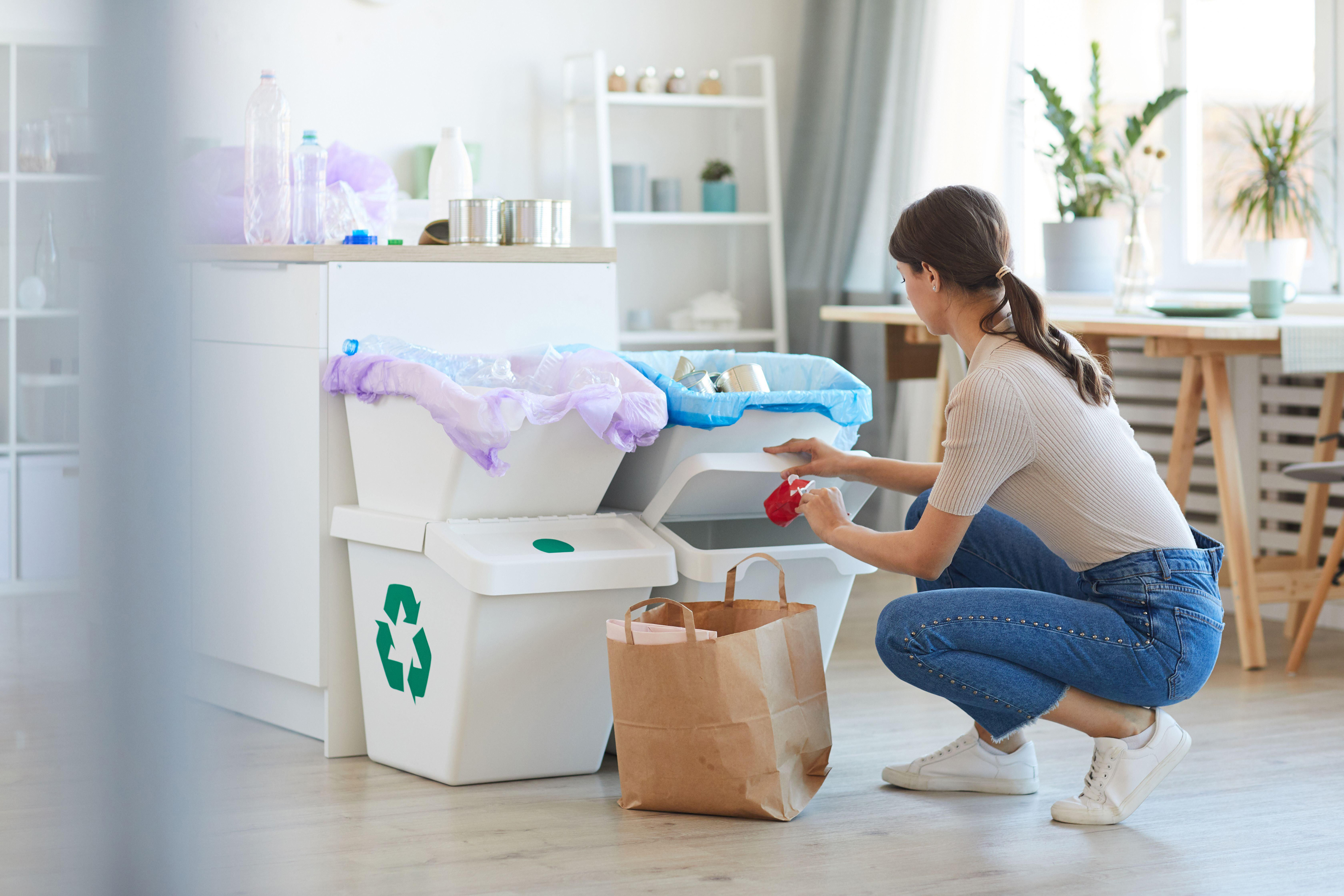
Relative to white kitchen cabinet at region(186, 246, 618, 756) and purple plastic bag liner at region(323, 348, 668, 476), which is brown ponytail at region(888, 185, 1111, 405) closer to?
purple plastic bag liner at region(323, 348, 668, 476)

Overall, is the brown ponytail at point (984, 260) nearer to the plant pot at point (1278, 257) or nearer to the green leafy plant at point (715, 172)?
the plant pot at point (1278, 257)

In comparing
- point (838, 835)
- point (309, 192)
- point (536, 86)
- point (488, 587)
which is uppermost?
point (536, 86)

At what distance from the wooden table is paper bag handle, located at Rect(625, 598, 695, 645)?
1.36m

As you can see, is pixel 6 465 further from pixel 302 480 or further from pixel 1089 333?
pixel 1089 333

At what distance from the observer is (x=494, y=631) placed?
2.00 m

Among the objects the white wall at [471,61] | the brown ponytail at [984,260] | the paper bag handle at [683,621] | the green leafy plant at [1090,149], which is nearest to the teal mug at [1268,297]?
the green leafy plant at [1090,149]

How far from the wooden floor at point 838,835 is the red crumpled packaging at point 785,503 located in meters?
0.41

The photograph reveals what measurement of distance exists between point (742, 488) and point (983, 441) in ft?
1.55

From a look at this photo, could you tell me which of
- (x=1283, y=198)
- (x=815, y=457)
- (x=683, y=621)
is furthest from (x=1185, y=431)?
(x=683, y=621)

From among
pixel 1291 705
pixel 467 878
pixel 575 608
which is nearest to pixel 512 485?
pixel 575 608

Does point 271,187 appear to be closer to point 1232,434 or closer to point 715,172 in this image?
point 1232,434

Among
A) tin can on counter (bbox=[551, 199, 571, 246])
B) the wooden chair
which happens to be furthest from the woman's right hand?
the wooden chair

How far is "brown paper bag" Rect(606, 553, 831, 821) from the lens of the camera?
1.81m

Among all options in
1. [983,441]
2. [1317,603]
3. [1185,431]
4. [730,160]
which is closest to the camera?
[983,441]
